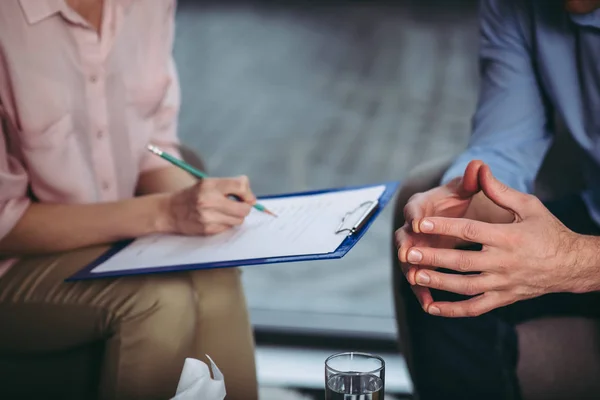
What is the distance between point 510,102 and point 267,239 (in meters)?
0.59

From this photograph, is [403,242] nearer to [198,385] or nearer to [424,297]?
[424,297]

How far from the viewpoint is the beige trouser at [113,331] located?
109 cm

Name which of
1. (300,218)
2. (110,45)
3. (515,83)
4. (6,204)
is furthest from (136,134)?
(515,83)

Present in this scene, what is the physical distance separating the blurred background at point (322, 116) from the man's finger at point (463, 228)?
83 cm

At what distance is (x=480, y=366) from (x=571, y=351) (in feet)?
0.49

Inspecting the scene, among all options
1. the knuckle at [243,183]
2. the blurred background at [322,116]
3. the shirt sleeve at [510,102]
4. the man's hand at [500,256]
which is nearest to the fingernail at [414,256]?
the man's hand at [500,256]

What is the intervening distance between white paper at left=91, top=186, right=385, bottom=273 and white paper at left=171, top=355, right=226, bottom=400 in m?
0.21

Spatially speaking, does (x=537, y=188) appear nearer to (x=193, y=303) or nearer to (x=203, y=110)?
(x=193, y=303)

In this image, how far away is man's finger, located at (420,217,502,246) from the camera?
924mm

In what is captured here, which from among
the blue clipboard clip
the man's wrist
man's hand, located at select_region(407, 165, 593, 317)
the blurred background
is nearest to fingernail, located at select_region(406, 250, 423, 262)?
man's hand, located at select_region(407, 165, 593, 317)

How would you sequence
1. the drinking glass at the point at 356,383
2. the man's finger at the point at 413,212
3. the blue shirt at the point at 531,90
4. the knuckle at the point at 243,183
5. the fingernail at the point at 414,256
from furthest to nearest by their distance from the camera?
1. the blue shirt at the point at 531,90
2. the knuckle at the point at 243,183
3. the man's finger at the point at 413,212
4. the fingernail at the point at 414,256
5. the drinking glass at the point at 356,383

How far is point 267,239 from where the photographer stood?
107cm

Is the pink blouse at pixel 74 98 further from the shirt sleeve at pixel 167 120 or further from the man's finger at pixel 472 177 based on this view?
the man's finger at pixel 472 177

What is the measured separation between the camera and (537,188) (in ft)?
4.83
